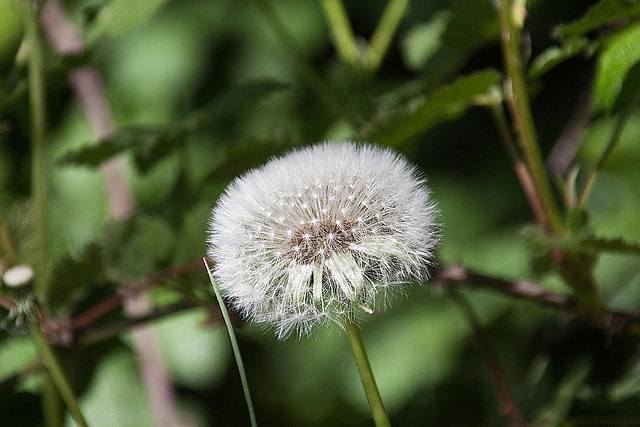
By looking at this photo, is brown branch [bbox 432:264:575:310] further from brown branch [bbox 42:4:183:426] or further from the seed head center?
brown branch [bbox 42:4:183:426]

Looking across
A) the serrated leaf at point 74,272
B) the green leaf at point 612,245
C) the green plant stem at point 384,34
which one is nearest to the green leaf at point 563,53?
the green leaf at point 612,245

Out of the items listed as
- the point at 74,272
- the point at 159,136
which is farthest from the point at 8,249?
the point at 159,136

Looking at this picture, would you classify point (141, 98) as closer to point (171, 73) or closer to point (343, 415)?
point (171, 73)

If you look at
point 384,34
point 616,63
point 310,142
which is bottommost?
point 616,63

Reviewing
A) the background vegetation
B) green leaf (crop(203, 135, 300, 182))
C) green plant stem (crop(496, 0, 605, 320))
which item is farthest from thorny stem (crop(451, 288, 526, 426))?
green leaf (crop(203, 135, 300, 182))

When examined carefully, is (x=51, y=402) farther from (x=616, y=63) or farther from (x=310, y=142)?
(x=616, y=63)

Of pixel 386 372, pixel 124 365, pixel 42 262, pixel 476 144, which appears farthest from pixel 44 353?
pixel 476 144
